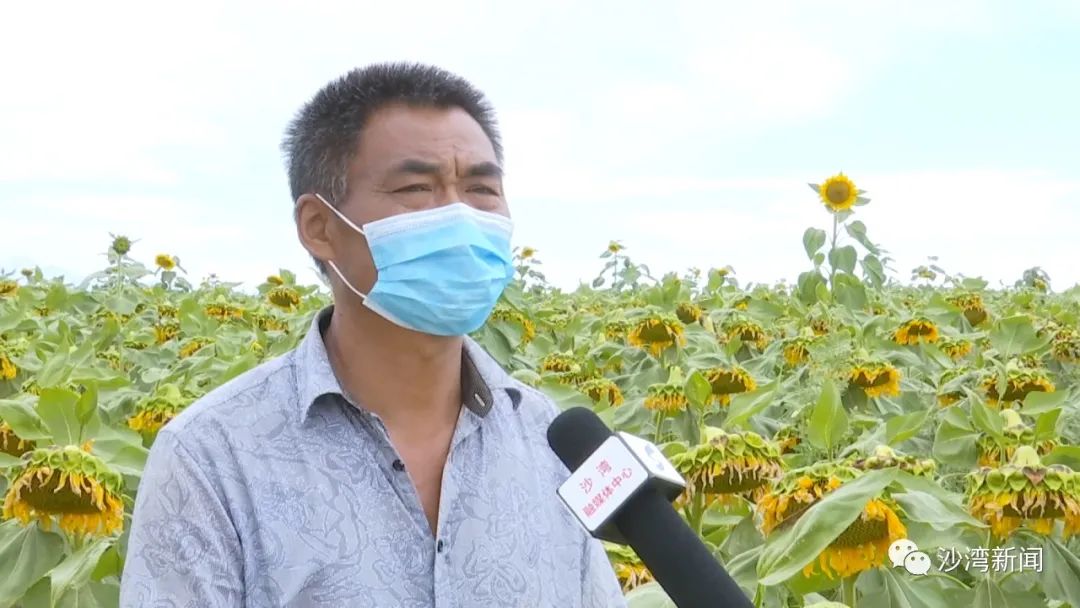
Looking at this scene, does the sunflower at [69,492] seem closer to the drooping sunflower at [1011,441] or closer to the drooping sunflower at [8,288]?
the drooping sunflower at [1011,441]

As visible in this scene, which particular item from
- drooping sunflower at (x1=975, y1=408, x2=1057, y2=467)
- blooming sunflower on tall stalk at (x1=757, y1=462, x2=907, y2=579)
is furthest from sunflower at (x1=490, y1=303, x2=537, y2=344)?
blooming sunflower on tall stalk at (x1=757, y1=462, x2=907, y2=579)

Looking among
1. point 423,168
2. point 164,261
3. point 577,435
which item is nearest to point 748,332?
point 423,168

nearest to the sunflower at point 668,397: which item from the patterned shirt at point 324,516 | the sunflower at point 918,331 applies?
the patterned shirt at point 324,516

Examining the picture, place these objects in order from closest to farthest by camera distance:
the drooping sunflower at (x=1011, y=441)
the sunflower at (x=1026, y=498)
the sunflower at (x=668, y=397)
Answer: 1. the sunflower at (x=1026, y=498)
2. the drooping sunflower at (x=1011, y=441)
3. the sunflower at (x=668, y=397)

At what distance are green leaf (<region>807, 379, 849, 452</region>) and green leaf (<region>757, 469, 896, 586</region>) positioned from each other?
2.15 feet

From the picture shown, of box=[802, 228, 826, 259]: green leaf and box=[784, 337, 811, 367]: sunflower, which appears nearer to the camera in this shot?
box=[784, 337, 811, 367]: sunflower

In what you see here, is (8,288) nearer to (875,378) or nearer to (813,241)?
(813,241)

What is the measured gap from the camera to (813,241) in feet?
18.1

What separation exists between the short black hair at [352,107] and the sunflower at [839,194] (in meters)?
4.12

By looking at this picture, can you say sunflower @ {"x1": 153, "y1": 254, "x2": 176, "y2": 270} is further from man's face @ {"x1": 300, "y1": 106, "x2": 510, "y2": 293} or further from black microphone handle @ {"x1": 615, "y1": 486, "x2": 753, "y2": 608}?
black microphone handle @ {"x1": 615, "y1": 486, "x2": 753, "y2": 608}

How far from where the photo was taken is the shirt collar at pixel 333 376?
5.56 feet

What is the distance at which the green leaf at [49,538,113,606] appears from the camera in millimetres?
1931

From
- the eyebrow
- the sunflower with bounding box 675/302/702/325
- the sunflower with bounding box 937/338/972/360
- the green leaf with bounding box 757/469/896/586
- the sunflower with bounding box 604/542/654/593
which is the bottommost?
Result: the sunflower with bounding box 937/338/972/360

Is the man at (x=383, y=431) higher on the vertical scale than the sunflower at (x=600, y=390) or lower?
higher
